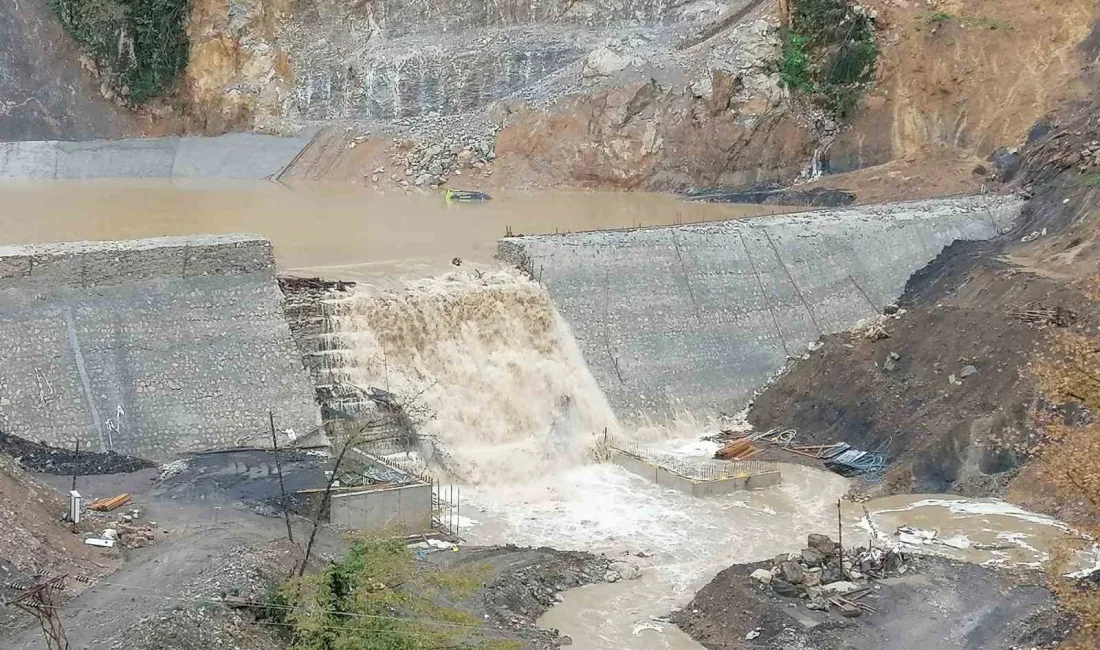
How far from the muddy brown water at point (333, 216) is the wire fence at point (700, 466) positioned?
6124mm

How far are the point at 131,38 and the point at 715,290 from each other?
104 ft

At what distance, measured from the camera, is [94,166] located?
47.1 meters

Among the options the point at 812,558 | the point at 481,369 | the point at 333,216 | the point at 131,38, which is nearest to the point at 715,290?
the point at 481,369

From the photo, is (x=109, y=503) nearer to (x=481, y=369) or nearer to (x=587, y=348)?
(x=481, y=369)

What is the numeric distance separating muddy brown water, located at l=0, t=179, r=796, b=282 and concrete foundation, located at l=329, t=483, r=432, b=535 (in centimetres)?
801

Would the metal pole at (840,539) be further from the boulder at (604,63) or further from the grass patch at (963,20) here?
the boulder at (604,63)

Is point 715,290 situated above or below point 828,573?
above

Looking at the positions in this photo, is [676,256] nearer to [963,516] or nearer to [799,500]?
[799,500]

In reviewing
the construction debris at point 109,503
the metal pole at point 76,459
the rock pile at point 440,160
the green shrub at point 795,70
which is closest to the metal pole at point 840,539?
the construction debris at point 109,503

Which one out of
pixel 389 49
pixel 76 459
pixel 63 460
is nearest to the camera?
pixel 63 460

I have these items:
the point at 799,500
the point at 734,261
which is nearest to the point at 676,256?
the point at 734,261

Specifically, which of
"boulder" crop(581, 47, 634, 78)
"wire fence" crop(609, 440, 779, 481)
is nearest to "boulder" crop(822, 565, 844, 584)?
"wire fence" crop(609, 440, 779, 481)

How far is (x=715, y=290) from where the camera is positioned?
2931cm

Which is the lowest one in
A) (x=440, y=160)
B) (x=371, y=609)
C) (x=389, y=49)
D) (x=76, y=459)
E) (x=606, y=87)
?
(x=76, y=459)
